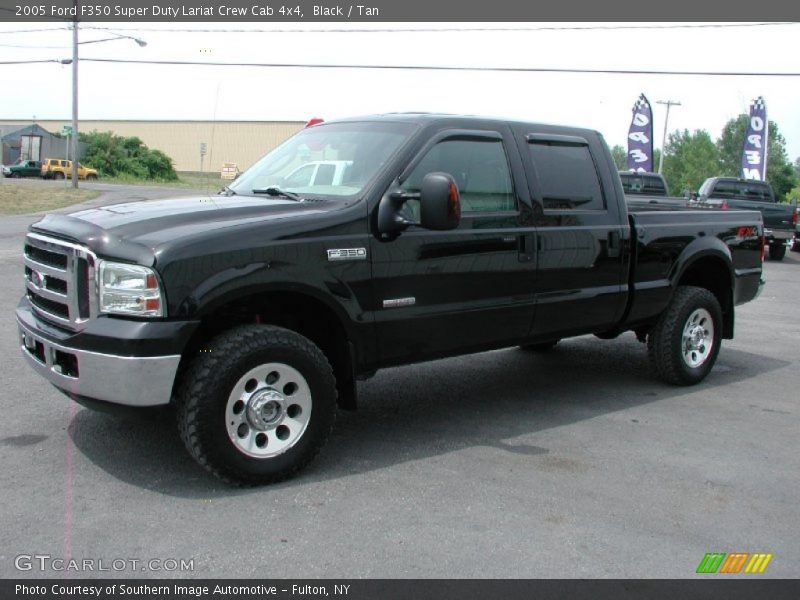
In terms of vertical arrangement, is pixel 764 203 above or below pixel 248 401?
above

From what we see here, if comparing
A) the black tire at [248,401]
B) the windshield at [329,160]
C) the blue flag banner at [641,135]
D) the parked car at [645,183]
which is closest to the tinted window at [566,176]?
the windshield at [329,160]

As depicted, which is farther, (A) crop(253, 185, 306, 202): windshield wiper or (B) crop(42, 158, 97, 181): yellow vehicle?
(B) crop(42, 158, 97, 181): yellow vehicle

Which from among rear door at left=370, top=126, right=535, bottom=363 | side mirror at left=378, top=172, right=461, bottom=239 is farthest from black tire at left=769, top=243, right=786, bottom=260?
side mirror at left=378, top=172, right=461, bottom=239

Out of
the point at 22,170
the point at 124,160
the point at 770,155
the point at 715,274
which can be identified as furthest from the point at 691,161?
the point at 715,274

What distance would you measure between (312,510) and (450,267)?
167 centimetres

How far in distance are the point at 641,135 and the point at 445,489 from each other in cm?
3407

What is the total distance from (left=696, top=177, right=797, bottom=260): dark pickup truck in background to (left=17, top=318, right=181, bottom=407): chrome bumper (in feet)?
60.0

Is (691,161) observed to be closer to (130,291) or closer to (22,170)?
(22,170)

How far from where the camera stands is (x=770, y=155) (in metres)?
113

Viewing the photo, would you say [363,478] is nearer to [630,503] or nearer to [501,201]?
[630,503]

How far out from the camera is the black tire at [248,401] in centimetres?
387

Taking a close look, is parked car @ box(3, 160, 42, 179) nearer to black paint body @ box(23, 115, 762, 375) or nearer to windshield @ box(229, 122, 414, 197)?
windshield @ box(229, 122, 414, 197)

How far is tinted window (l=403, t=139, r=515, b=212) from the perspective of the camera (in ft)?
15.7

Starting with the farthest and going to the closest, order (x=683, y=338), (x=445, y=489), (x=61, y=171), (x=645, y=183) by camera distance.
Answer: (x=61, y=171)
(x=645, y=183)
(x=683, y=338)
(x=445, y=489)
